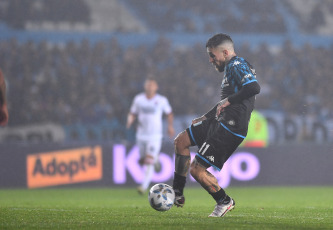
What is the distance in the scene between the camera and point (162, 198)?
239 inches

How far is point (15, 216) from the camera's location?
20.5 ft

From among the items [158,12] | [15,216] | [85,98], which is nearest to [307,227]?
[15,216]

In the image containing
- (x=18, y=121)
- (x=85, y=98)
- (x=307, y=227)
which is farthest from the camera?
(x=85, y=98)

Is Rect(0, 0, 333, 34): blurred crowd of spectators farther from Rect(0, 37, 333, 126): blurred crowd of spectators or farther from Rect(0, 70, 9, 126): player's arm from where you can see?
Rect(0, 70, 9, 126): player's arm

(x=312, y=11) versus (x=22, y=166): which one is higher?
(x=312, y=11)

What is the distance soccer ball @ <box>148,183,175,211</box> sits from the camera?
20.0 feet

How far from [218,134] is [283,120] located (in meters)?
10.9

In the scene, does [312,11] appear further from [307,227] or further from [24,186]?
[307,227]

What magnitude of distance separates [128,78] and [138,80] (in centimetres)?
32

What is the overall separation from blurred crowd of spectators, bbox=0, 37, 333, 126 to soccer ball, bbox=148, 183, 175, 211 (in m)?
10.2

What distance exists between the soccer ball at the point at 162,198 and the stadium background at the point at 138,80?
718cm

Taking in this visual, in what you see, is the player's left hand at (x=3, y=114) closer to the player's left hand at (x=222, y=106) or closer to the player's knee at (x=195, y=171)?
the player's knee at (x=195, y=171)

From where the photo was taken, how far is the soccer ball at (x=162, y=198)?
608 centimetres

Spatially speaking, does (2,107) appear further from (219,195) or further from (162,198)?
(219,195)
